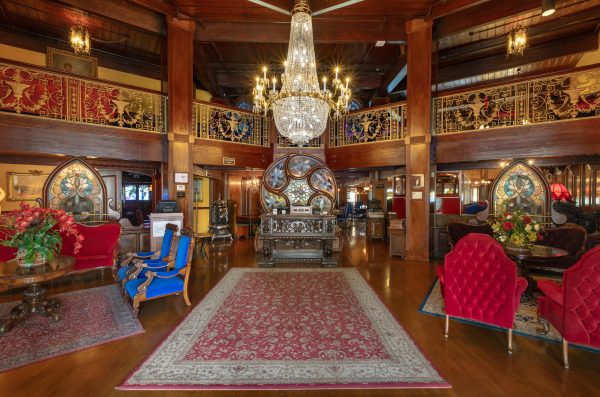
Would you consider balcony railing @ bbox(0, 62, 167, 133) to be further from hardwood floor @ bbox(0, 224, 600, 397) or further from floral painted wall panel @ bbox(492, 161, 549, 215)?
floral painted wall panel @ bbox(492, 161, 549, 215)

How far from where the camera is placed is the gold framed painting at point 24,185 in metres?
7.01

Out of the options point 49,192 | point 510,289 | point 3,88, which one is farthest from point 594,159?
point 3,88

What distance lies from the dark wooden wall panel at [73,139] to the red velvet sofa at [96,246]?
67.3 inches

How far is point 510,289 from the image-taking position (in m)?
2.70

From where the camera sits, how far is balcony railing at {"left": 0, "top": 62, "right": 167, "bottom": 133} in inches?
202

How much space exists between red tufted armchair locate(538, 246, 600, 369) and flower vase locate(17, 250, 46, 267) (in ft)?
18.7

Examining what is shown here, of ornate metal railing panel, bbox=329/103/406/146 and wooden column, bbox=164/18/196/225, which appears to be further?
ornate metal railing panel, bbox=329/103/406/146

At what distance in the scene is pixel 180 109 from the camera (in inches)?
261

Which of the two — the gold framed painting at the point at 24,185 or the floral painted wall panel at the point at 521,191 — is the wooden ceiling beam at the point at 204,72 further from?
the floral painted wall panel at the point at 521,191

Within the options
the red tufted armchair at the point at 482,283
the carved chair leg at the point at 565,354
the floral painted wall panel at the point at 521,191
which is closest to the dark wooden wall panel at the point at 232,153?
the floral painted wall panel at the point at 521,191

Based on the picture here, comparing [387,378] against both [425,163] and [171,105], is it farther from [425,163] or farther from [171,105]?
[171,105]

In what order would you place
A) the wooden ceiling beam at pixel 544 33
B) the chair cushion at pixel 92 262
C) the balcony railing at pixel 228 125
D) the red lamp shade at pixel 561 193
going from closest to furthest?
the chair cushion at pixel 92 262 < the wooden ceiling beam at pixel 544 33 < the balcony railing at pixel 228 125 < the red lamp shade at pixel 561 193

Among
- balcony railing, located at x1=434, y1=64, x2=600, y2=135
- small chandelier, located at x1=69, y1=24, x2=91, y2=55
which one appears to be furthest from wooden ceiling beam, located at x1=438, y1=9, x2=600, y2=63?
small chandelier, located at x1=69, y1=24, x2=91, y2=55

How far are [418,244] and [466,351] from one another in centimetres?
415
